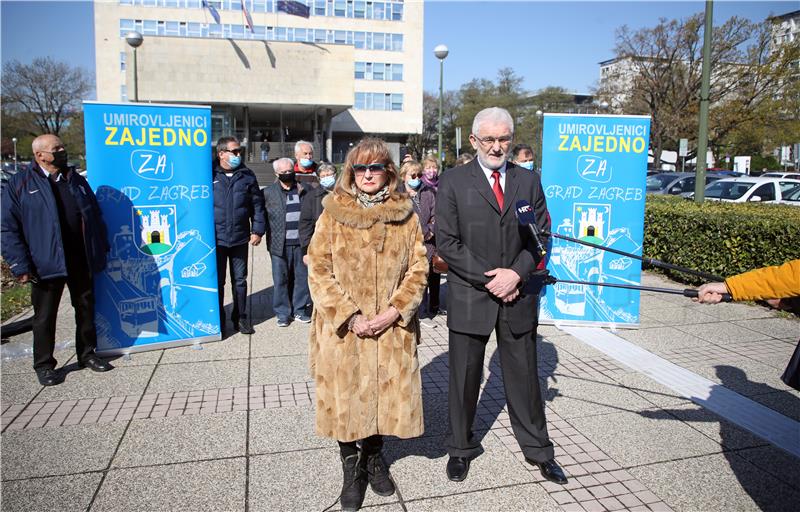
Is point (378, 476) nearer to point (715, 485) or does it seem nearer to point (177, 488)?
point (177, 488)

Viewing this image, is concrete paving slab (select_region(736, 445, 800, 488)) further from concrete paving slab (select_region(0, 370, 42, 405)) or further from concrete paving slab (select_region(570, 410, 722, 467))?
concrete paving slab (select_region(0, 370, 42, 405))

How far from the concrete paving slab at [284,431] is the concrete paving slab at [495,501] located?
0.94 m

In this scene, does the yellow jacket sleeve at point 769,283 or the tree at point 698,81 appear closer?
the yellow jacket sleeve at point 769,283

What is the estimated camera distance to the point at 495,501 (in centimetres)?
341

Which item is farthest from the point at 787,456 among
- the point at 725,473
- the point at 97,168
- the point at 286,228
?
the point at 97,168

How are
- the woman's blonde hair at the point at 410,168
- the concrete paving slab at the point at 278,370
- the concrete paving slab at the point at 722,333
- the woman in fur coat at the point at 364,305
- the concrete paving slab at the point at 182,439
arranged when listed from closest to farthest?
the woman in fur coat at the point at 364,305
the concrete paving slab at the point at 182,439
the concrete paving slab at the point at 278,370
the concrete paving slab at the point at 722,333
the woman's blonde hair at the point at 410,168

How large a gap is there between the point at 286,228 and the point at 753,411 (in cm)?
514

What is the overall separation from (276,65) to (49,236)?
1912 inches

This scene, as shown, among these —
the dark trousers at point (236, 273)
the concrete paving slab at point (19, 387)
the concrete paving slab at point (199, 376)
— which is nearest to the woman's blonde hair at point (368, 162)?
the concrete paving slab at point (199, 376)

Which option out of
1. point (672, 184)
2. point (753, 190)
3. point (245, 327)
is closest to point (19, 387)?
point (245, 327)

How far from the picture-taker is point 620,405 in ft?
15.7

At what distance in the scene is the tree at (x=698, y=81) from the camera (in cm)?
2802

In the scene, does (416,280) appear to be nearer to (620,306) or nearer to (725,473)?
(725,473)

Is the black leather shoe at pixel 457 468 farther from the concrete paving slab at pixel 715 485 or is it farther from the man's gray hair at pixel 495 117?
the man's gray hair at pixel 495 117
